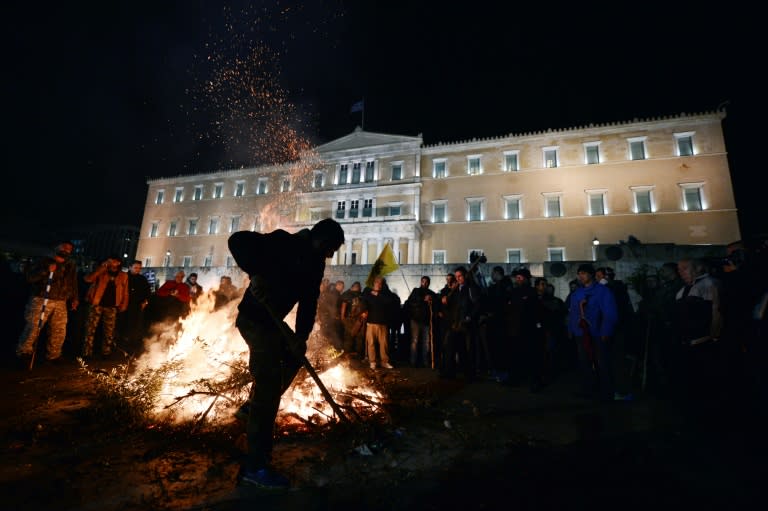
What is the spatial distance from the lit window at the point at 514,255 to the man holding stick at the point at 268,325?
29082 mm

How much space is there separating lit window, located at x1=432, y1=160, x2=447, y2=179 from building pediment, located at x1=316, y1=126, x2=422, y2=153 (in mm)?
2620

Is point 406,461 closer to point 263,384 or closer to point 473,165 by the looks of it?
point 263,384

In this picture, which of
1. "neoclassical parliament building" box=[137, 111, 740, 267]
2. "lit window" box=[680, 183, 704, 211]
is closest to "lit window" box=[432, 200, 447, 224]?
"neoclassical parliament building" box=[137, 111, 740, 267]

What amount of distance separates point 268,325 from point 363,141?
119 ft

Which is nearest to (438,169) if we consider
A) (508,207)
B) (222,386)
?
(508,207)

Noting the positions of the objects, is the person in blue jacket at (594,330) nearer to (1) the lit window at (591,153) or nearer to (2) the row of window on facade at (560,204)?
(2) the row of window on facade at (560,204)

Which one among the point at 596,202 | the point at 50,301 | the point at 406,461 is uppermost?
the point at 596,202

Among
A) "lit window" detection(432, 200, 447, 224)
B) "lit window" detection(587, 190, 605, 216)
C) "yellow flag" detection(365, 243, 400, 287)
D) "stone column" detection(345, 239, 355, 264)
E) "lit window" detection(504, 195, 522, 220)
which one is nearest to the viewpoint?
"yellow flag" detection(365, 243, 400, 287)

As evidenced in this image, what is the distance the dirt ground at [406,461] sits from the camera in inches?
93.4

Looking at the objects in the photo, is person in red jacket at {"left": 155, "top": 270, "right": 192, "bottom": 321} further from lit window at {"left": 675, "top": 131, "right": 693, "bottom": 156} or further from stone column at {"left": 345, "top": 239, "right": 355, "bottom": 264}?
lit window at {"left": 675, "top": 131, "right": 693, "bottom": 156}

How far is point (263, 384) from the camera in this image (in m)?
2.56

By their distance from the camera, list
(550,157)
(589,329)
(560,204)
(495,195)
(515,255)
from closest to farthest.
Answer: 1. (589,329)
2. (560,204)
3. (515,255)
4. (550,157)
5. (495,195)

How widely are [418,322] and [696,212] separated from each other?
29932 millimetres

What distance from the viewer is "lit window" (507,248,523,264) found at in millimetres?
29578
